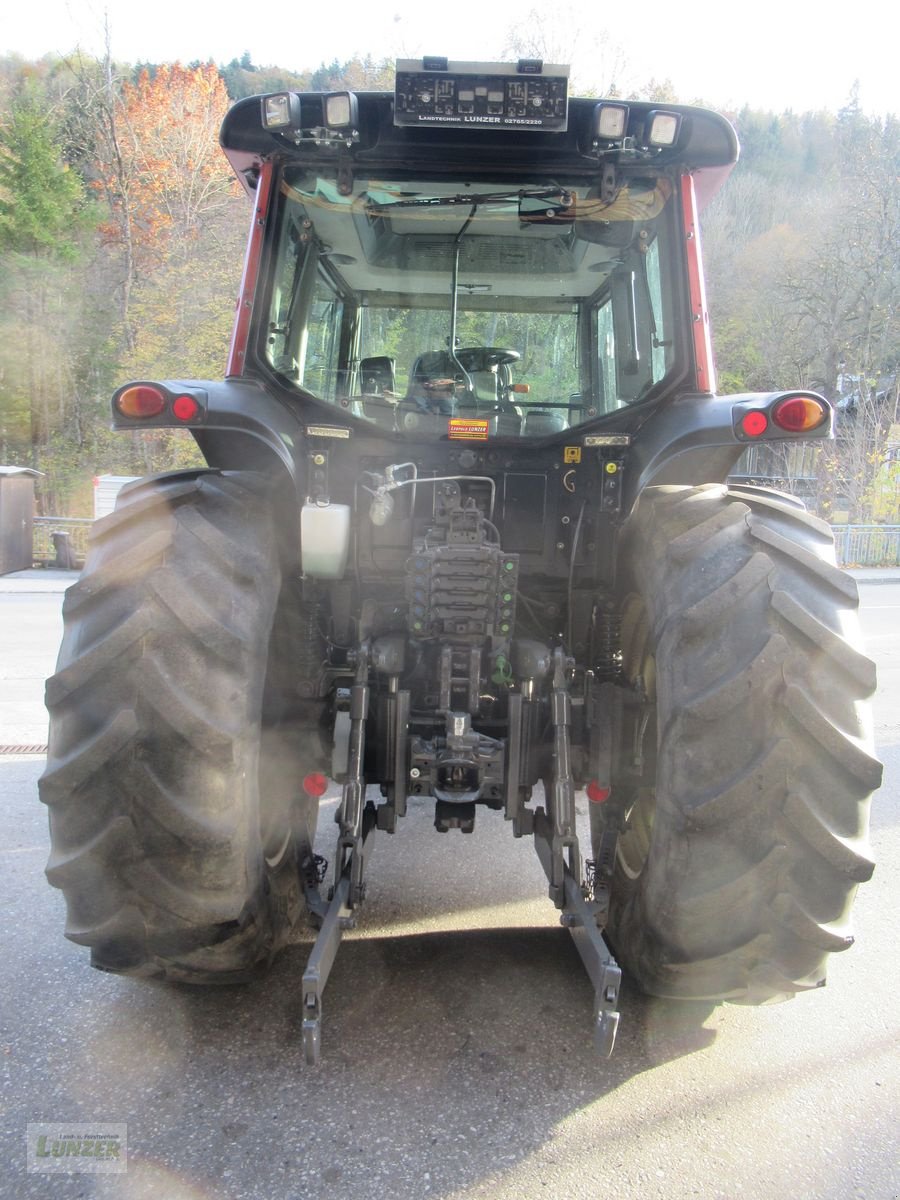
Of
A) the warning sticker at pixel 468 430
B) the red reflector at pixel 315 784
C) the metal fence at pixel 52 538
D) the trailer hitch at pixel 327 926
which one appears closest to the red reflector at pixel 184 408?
the warning sticker at pixel 468 430

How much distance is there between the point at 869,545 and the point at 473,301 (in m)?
19.9

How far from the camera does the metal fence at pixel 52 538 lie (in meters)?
16.1

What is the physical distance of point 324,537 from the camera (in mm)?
2691

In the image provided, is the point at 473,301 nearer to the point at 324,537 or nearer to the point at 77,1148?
the point at 324,537

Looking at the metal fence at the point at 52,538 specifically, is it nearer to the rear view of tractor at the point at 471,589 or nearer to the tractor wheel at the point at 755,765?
the rear view of tractor at the point at 471,589

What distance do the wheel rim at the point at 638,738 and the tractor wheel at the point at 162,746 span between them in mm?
1225

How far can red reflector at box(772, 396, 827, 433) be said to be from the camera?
2.48 metres

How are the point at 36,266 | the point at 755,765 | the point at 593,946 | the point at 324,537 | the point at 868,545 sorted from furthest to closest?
the point at 36,266 < the point at 868,545 < the point at 324,537 < the point at 593,946 < the point at 755,765

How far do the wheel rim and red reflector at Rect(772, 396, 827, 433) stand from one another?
0.73 metres

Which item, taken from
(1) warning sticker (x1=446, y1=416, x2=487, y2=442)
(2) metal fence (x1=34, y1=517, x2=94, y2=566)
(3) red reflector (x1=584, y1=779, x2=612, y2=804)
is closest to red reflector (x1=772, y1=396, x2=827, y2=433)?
(1) warning sticker (x1=446, y1=416, x2=487, y2=442)

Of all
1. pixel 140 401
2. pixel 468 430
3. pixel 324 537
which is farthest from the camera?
pixel 468 430

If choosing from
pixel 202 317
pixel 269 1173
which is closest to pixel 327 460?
pixel 269 1173

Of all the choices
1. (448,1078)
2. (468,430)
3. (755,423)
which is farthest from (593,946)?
(468,430)

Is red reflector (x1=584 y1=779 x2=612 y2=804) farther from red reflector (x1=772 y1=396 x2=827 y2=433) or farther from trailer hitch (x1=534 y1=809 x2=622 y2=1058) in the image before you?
red reflector (x1=772 y1=396 x2=827 y2=433)
